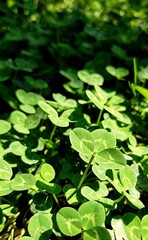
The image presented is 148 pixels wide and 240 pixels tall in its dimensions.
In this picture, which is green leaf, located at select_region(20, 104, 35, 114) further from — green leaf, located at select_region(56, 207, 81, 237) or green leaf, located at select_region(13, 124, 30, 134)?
green leaf, located at select_region(56, 207, 81, 237)

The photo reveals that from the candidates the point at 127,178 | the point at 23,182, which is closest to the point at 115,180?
the point at 127,178

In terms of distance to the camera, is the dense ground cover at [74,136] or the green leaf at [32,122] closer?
the dense ground cover at [74,136]

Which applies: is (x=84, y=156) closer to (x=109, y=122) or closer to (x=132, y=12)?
(x=109, y=122)

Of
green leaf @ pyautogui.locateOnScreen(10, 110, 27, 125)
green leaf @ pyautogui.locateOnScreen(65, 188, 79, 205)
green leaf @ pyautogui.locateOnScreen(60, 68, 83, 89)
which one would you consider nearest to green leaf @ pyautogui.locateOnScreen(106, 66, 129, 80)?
green leaf @ pyautogui.locateOnScreen(60, 68, 83, 89)

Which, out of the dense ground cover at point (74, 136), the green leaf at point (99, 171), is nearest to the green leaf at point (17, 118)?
the dense ground cover at point (74, 136)

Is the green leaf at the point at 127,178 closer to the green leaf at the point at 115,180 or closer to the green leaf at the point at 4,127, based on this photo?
the green leaf at the point at 115,180

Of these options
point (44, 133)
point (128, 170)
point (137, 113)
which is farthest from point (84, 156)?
point (137, 113)
